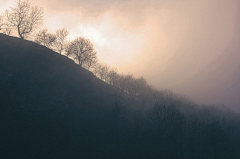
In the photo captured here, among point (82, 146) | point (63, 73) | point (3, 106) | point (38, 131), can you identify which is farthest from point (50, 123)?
point (63, 73)

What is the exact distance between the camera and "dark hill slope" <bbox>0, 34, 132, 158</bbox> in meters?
33.7

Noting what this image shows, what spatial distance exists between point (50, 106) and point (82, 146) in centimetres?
1838

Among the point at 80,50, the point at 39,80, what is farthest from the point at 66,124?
the point at 80,50

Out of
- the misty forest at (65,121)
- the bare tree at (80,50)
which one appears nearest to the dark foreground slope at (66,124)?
the misty forest at (65,121)

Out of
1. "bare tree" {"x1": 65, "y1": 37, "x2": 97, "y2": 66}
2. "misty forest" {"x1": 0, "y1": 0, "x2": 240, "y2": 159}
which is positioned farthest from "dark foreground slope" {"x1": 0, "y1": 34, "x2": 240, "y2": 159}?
"bare tree" {"x1": 65, "y1": 37, "x2": 97, "y2": 66}

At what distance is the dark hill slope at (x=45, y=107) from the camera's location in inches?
1328

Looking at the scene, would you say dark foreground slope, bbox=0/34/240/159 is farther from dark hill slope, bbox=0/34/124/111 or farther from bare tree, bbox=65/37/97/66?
bare tree, bbox=65/37/97/66

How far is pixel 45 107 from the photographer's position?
152 feet

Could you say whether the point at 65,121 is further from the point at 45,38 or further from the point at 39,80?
the point at 45,38

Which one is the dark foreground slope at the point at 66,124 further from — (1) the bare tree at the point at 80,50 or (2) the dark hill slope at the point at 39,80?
(1) the bare tree at the point at 80,50

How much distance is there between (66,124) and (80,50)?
51.4m

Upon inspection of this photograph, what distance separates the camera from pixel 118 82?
115 metres

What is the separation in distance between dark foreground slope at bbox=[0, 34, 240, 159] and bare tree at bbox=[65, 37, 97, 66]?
599 inches

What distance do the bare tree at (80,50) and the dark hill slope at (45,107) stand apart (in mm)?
11229
